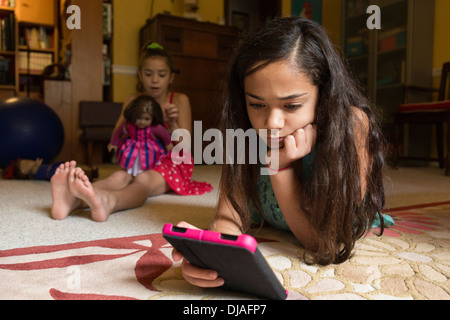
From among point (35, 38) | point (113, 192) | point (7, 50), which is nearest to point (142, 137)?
point (113, 192)

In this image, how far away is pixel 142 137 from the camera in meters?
1.50

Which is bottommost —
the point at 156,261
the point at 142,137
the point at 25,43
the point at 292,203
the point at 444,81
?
the point at 156,261

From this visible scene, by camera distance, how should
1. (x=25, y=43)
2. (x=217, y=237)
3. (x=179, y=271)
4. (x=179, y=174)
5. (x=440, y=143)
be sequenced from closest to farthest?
(x=217, y=237) → (x=179, y=271) → (x=179, y=174) → (x=440, y=143) → (x=25, y=43)

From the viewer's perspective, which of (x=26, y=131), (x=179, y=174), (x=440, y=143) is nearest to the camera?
(x=179, y=174)

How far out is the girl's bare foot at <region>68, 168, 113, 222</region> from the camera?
3.33 ft

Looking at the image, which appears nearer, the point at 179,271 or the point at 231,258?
the point at 231,258

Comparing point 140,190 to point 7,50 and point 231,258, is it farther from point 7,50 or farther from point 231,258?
point 7,50

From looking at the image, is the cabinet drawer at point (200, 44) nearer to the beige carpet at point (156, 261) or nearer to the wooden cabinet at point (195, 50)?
the wooden cabinet at point (195, 50)

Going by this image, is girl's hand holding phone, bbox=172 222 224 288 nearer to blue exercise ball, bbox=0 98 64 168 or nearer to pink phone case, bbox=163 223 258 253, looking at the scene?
pink phone case, bbox=163 223 258 253

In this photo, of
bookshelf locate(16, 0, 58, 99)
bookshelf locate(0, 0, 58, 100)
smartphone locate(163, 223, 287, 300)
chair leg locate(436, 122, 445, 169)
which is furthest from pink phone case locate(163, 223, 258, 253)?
bookshelf locate(16, 0, 58, 99)

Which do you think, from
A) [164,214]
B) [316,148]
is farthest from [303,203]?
[164,214]

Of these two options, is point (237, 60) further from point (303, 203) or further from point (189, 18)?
point (189, 18)

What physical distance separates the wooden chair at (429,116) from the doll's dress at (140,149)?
64.4 inches

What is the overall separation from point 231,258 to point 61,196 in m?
0.76
